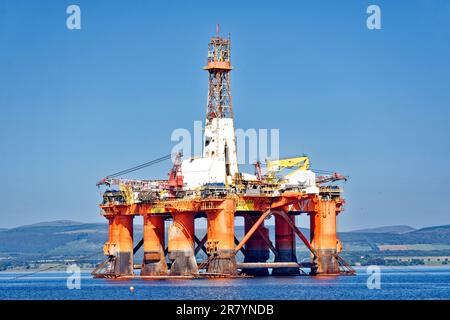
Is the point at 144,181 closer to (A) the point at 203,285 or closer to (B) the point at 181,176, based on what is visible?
(B) the point at 181,176

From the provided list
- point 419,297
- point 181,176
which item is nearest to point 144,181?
point 181,176

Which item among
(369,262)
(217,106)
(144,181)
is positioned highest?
(217,106)


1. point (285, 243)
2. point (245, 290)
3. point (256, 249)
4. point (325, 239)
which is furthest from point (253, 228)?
point (245, 290)

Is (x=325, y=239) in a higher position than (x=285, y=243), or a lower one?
higher

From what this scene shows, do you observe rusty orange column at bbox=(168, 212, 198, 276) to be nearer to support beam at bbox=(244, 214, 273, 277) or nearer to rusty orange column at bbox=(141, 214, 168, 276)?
rusty orange column at bbox=(141, 214, 168, 276)

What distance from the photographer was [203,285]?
55875 mm

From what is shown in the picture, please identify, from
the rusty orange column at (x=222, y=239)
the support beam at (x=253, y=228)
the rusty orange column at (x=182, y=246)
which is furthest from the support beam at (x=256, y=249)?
the rusty orange column at (x=222, y=239)

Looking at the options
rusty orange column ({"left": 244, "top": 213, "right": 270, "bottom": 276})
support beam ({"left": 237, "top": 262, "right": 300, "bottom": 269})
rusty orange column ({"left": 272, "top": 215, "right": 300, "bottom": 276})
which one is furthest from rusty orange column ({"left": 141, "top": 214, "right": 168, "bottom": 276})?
rusty orange column ({"left": 272, "top": 215, "right": 300, "bottom": 276})

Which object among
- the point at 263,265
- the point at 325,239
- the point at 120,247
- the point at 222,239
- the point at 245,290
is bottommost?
the point at 245,290

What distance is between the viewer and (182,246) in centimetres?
6412

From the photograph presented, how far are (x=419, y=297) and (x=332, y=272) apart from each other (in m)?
16.4

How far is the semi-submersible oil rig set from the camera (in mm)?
62594

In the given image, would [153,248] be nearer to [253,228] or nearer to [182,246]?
[182,246]

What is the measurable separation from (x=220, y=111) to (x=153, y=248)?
8633mm
